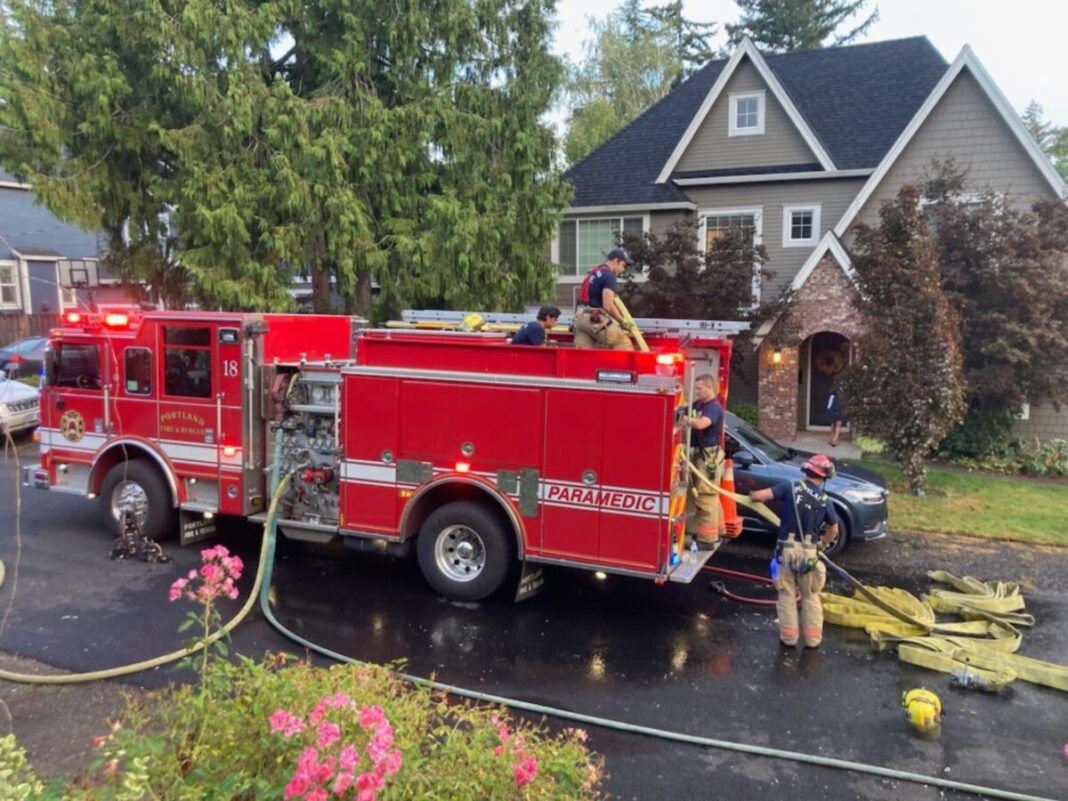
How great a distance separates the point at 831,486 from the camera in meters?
9.61

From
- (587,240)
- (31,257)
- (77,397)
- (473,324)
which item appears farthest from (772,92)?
(31,257)

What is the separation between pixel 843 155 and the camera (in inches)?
Answer: 789

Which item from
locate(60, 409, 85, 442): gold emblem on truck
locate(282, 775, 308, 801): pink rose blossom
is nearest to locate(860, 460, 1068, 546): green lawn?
locate(282, 775, 308, 801): pink rose blossom

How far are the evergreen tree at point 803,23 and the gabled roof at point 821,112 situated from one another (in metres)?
20.6

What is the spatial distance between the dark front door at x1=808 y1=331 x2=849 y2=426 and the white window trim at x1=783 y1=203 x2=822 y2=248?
91.5 inches

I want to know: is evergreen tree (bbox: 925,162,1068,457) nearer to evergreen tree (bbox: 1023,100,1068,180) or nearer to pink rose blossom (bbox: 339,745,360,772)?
pink rose blossom (bbox: 339,745,360,772)

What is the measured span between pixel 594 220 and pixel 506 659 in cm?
1624

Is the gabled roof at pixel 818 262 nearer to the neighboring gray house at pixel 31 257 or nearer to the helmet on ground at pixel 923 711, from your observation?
the helmet on ground at pixel 923 711

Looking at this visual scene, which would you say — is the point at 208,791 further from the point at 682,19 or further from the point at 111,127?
the point at 682,19

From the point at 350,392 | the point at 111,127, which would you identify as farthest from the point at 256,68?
the point at 350,392

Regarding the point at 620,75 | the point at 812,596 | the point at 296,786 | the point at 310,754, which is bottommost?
the point at 812,596

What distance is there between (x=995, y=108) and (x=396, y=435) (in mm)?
15985

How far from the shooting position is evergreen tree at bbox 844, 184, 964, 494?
11719mm

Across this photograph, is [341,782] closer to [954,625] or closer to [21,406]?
[954,625]
